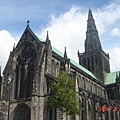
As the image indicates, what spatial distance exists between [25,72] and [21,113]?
7.65 metres

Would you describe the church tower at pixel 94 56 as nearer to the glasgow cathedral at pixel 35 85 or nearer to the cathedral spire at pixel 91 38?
the cathedral spire at pixel 91 38

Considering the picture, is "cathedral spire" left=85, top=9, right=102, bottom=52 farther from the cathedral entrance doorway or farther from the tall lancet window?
the cathedral entrance doorway

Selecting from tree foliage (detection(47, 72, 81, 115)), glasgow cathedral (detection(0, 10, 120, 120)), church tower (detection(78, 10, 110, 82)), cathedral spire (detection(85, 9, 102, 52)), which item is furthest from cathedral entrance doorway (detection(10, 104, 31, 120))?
cathedral spire (detection(85, 9, 102, 52))

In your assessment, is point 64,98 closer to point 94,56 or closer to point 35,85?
point 35,85

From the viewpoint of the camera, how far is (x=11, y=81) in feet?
148

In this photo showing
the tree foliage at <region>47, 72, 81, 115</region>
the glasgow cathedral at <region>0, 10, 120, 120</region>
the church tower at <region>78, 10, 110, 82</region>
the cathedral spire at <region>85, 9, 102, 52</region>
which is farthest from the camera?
the cathedral spire at <region>85, 9, 102, 52</region>

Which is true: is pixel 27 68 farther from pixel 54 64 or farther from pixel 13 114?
pixel 13 114

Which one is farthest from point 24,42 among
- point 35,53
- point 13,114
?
point 13,114

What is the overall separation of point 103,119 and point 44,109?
1556 cm

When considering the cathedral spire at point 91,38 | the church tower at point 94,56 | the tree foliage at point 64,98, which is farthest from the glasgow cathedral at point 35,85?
the cathedral spire at point 91,38

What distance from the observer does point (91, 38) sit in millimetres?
78688

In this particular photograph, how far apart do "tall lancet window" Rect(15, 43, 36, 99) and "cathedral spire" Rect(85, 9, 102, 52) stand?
3490cm

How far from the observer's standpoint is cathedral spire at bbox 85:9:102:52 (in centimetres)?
7756

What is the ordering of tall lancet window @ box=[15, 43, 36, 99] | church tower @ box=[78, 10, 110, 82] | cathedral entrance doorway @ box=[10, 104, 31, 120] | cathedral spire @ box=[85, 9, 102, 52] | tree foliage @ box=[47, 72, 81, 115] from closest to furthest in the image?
tree foliage @ box=[47, 72, 81, 115]
cathedral entrance doorway @ box=[10, 104, 31, 120]
tall lancet window @ box=[15, 43, 36, 99]
church tower @ box=[78, 10, 110, 82]
cathedral spire @ box=[85, 9, 102, 52]
